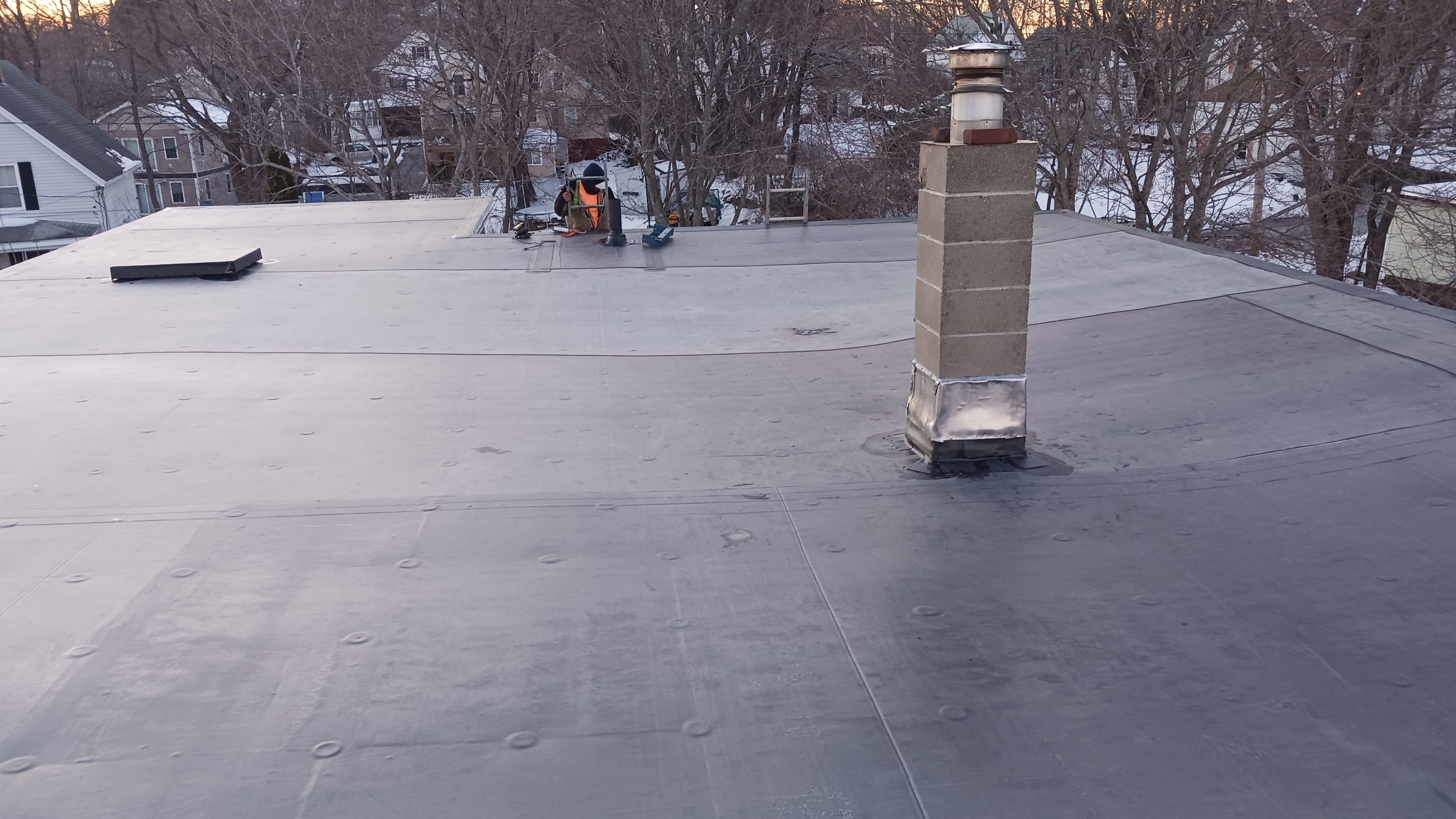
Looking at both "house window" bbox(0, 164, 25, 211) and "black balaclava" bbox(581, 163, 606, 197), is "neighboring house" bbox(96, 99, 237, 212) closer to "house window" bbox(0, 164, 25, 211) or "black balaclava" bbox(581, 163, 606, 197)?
"house window" bbox(0, 164, 25, 211)

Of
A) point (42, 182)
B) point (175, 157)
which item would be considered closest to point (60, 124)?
point (42, 182)

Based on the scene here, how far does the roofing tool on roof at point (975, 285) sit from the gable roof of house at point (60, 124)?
3216 centimetres

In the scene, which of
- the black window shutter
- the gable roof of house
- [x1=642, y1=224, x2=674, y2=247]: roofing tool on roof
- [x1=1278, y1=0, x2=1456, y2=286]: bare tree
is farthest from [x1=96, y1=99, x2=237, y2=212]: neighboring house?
[x1=1278, y1=0, x2=1456, y2=286]: bare tree

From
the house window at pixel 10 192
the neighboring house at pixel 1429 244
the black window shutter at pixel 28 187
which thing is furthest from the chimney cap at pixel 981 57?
the house window at pixel 10 192

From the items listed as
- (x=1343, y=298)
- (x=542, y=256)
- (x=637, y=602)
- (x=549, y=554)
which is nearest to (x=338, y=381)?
(x=549, y=554)

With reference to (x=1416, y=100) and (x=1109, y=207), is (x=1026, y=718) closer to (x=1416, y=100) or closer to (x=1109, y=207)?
(x=1416, y=100)

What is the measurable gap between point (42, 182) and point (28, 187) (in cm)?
42

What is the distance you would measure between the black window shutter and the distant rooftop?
87.5 feet

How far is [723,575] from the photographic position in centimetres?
404

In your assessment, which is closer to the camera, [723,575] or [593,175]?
[723,575]

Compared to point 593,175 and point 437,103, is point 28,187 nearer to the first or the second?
point 437,103

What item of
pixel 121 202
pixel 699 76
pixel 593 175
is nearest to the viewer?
pixel 593 175

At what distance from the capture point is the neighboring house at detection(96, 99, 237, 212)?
130ft

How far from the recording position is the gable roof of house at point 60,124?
97.9 feet
